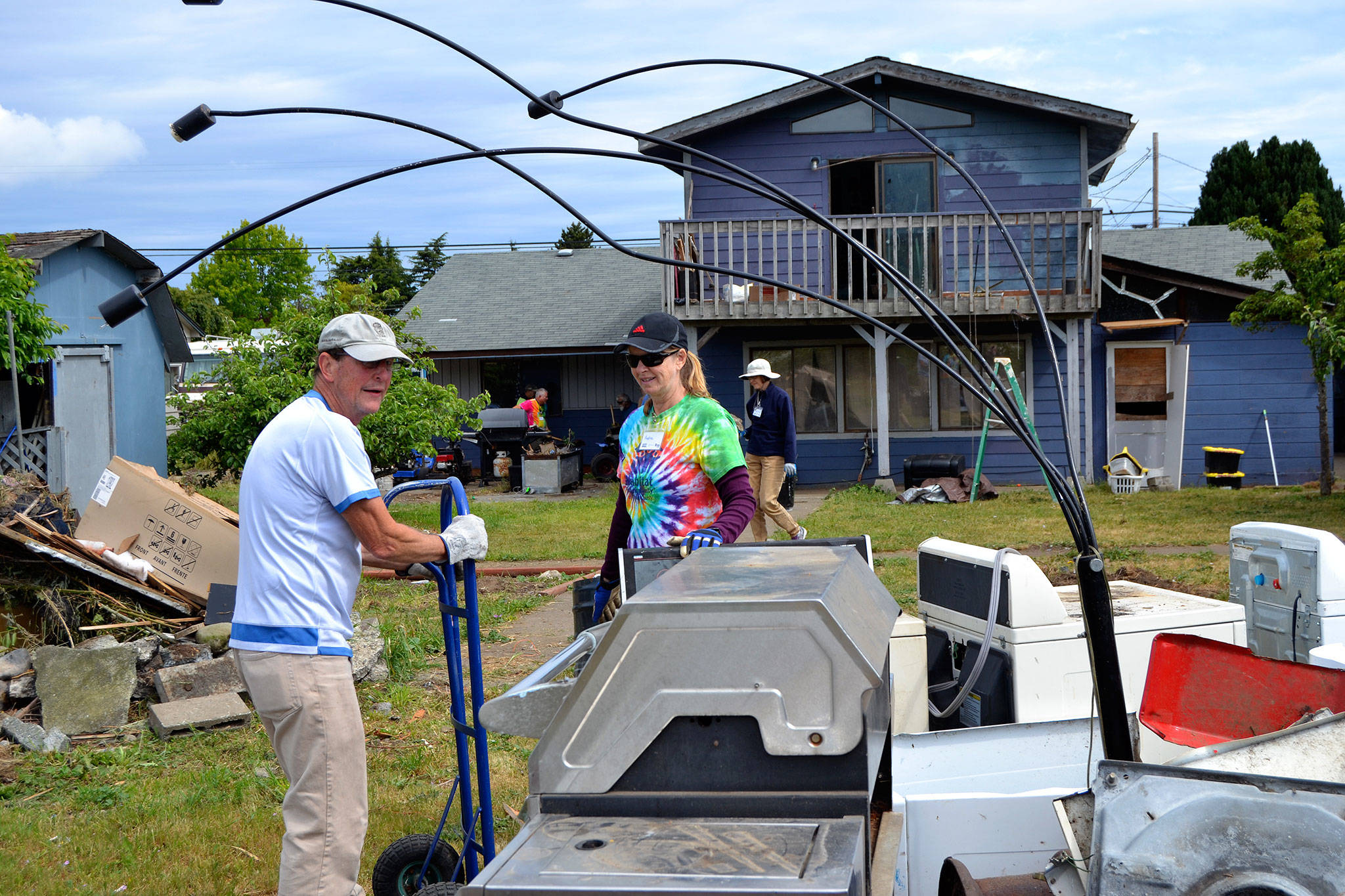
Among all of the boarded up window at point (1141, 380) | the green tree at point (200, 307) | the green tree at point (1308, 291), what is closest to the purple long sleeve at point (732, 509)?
the green tree at point (1308, 291)

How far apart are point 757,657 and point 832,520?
1091 cm

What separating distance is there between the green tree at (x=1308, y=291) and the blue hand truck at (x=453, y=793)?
10.7 m

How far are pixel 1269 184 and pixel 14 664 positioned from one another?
3099 cm

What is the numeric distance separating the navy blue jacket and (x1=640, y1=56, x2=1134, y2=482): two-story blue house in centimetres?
557

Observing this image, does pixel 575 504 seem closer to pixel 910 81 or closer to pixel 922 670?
pixel 910 81

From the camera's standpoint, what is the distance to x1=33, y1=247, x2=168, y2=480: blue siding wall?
13.2 metres

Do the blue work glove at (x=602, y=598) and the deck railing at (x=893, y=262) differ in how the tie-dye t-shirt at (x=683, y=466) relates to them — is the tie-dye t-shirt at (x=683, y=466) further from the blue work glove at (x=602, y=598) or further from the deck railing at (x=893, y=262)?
the deck railing at (x=893, y=262)

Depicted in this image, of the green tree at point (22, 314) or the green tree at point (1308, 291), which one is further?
the green tree at point (1308, 291)

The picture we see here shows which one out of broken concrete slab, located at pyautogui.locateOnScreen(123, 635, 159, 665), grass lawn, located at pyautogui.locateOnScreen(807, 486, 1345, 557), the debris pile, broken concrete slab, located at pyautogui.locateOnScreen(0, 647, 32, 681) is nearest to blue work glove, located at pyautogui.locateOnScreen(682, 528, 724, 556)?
the debris pile

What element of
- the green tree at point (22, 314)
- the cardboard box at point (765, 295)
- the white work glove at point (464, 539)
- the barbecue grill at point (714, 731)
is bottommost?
the barbecue grill at point (714, 731)

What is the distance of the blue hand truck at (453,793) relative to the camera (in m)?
3.22

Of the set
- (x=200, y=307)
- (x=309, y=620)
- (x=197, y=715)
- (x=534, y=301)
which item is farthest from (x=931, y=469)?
(x=200, y=307)

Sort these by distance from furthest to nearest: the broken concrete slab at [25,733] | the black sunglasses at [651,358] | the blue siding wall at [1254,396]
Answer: the blue siding wall at [1254,396], the broken concrete slab at [25,733], the black sunglasses at [651,358]

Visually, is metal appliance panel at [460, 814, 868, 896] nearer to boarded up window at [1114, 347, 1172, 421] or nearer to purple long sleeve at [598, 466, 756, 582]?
purple long sleeve at [598, 466, 756, 582]
